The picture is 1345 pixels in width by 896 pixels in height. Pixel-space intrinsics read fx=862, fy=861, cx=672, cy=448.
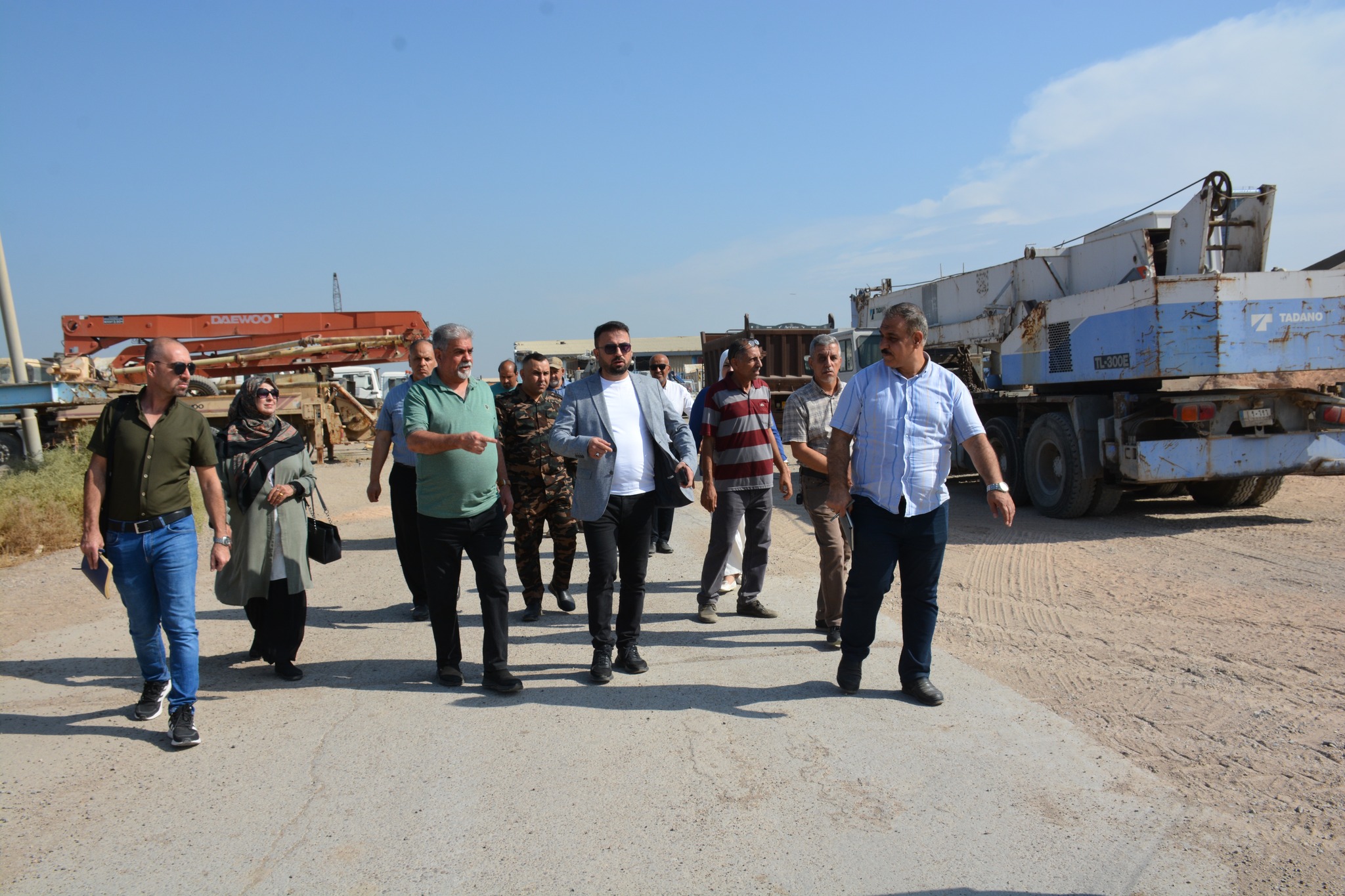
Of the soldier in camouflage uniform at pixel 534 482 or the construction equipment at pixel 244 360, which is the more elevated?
the construction equipment at pixel 244 360

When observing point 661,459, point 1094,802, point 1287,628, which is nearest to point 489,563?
point 661,459

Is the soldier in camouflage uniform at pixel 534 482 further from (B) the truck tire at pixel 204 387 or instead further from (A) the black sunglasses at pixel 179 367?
(B) the truck tire at pixel 204 387

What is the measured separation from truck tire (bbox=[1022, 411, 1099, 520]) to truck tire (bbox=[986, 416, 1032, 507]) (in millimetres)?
127

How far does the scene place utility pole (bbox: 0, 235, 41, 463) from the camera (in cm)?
1125

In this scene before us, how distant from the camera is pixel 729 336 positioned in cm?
1927

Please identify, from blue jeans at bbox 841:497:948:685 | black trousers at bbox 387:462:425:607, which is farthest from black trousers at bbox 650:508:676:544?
blue jeans at bbox 841:497:948:685

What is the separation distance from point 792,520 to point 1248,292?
4998mm

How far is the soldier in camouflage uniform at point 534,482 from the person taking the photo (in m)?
6.03

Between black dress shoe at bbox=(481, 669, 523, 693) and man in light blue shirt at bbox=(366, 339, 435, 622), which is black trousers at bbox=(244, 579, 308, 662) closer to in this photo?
man in light blue shirt at bbox=(366, 339, 435, 622)

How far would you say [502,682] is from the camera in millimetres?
4516

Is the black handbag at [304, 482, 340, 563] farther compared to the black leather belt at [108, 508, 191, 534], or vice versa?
the black handbag at [304, 482, 340, 563]

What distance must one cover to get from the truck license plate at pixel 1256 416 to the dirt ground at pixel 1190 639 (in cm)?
103

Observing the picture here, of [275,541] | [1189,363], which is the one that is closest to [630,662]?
[275,541]

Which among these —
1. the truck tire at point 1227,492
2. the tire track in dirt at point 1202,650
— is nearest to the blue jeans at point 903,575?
the tire track in dirt at point 1202,650
